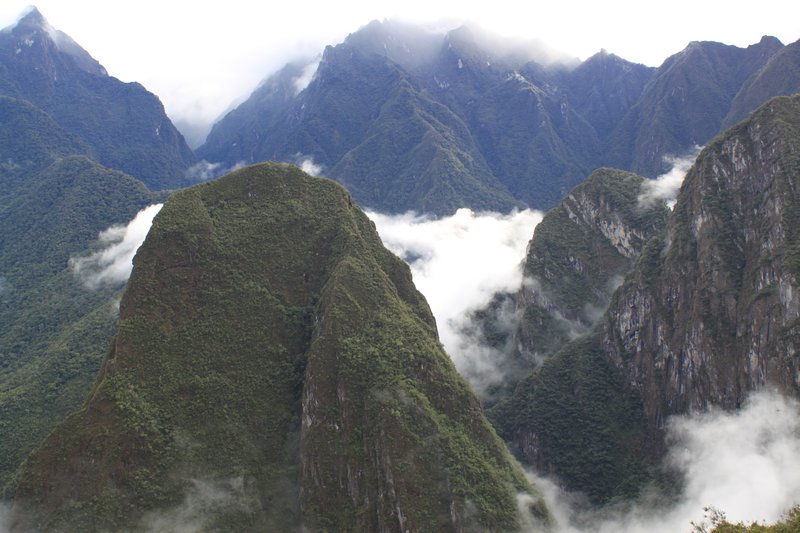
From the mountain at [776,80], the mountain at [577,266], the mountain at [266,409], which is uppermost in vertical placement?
the mountain at [776,80]

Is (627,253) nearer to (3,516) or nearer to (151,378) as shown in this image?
(151,378)

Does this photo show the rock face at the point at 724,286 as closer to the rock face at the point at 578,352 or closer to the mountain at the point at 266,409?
the rock face at the point at 578,352

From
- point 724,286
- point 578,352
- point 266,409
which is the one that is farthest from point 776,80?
point 266,409

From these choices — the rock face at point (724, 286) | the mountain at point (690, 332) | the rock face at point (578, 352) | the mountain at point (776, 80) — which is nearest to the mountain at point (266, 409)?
the rock face at point (578, 352)

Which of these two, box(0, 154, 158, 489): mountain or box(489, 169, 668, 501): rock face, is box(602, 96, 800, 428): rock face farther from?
box(0, 154, 158, 489): mountain

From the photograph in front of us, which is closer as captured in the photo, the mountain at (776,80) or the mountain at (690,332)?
the mountain at (690,332)

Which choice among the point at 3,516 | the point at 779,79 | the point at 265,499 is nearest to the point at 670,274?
the point at 265,499
